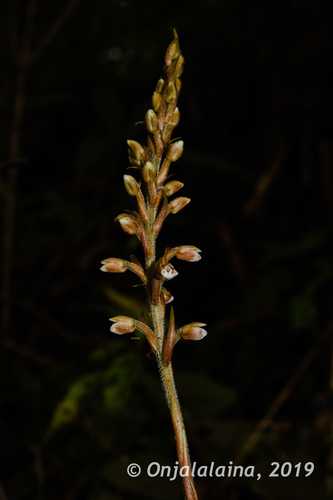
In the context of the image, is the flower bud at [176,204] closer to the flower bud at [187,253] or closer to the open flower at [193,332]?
the flower bud at [187,253]

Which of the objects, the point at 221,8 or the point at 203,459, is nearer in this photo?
the point at 203,459

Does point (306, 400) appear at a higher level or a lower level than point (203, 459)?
higher

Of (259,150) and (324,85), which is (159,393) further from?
(324,85)

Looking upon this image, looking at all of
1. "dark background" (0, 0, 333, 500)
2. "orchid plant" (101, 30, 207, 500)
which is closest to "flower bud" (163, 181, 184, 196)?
"orchid plant" (101, 30, 207, 500)

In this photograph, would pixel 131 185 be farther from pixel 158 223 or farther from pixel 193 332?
pixel 193 332

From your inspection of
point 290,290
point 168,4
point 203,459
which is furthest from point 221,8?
point 203,459

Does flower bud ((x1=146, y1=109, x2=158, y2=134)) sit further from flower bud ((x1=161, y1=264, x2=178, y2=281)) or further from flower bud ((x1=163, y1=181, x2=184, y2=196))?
flower bud ((x1=161, y1=264, x2=178, y2=281))
